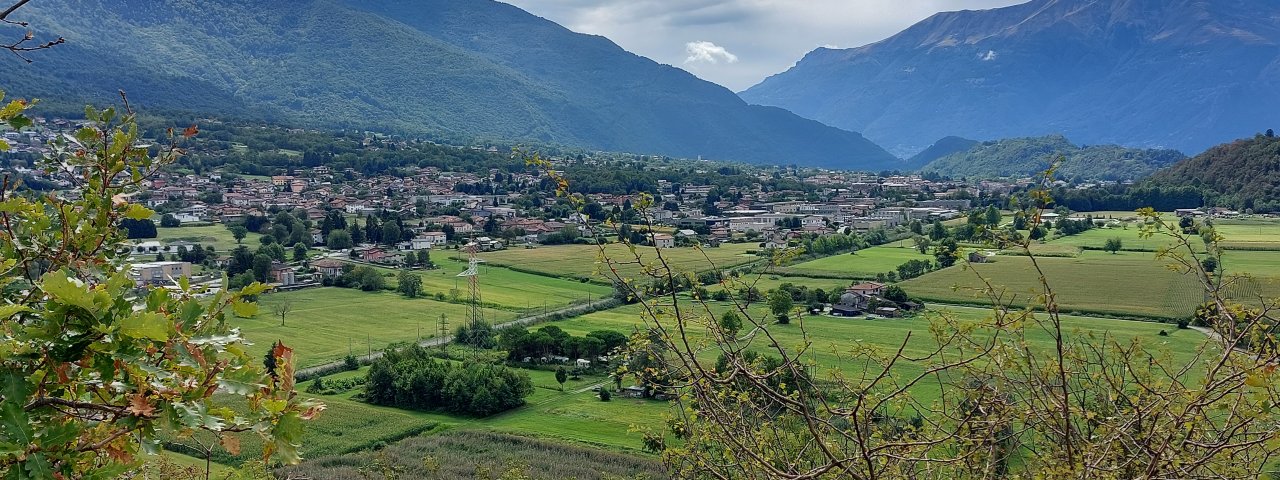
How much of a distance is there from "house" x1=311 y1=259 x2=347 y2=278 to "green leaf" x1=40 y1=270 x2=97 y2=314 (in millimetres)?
37130

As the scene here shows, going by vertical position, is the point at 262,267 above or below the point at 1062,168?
below

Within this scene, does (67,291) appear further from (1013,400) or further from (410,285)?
(410,285)

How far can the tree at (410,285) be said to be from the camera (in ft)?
111

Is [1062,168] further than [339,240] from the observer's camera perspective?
Yes

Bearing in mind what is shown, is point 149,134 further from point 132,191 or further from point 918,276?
point 132,191

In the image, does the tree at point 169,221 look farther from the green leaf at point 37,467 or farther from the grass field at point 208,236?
the green leaf at point 37,467

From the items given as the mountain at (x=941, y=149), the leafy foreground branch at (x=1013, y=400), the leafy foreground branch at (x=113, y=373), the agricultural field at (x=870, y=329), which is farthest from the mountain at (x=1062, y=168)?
the leafy foreground branch at (x=113, y=373)

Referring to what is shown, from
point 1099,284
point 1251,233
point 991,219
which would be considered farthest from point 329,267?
point 1251,233

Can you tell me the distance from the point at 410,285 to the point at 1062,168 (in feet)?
291

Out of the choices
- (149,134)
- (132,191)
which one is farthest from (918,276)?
(149,134)

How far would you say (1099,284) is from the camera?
104ft

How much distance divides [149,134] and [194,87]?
51221 mm

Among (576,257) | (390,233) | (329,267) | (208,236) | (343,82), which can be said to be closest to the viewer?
(329,267)

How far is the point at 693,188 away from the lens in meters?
75.4
